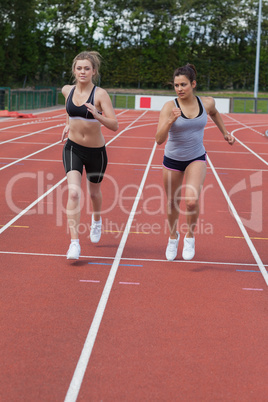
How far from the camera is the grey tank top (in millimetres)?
6016

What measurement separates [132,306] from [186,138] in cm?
177

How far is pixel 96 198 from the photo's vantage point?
7.02 m

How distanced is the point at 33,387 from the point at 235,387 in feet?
3.96

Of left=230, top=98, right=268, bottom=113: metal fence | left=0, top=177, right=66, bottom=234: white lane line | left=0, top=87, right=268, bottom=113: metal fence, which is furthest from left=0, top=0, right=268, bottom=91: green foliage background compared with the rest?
left=0, top=177, right=66, bottom=234: white lane line

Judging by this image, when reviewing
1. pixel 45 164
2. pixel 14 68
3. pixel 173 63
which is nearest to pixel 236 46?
pixel 173 63

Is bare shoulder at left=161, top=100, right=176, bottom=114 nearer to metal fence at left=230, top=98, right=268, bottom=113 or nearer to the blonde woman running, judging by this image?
the blonde woman running

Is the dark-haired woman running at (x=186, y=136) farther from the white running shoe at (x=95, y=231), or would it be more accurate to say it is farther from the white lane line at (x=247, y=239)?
the white running shoe at (x=95, y=231)

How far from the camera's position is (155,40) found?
86.1 metres

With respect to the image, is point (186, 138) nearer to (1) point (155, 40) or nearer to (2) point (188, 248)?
(2) point (188, 248)

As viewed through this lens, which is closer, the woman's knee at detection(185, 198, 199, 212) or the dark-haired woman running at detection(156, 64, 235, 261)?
the dark-haired woman running at detection(156, 64, 235, 261)

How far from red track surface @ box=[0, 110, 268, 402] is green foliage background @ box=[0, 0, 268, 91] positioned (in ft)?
228

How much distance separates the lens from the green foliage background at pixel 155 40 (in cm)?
8069

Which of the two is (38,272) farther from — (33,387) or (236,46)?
(236,46)

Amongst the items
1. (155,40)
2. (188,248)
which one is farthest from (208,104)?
(155,40)
